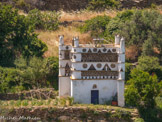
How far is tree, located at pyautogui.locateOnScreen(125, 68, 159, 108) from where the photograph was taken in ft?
84.3

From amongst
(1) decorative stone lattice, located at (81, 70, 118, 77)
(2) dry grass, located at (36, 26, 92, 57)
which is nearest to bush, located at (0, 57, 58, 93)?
(2) dry grass, located at (36, 26, 92, 57)

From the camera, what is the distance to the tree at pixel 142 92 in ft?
84.3

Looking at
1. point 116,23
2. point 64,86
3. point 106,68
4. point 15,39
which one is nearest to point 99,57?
point 106,68

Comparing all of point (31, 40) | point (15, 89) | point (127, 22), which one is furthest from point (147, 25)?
point (15, 89)

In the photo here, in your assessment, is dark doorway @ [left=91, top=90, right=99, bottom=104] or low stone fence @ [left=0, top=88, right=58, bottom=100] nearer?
dark doorway @ [left=91, top=90, right=99, bottom=104]

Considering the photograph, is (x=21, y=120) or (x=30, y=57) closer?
(x=21, y=120)

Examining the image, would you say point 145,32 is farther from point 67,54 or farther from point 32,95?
point 32,95

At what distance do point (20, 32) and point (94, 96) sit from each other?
1166cm

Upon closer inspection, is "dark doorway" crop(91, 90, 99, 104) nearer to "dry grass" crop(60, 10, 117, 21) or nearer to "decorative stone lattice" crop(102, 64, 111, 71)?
"decorative stone lattice" crop(102, 64, 111, 71)

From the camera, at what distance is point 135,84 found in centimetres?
2619

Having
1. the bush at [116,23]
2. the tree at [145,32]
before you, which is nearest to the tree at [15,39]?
the bush at [116,23]

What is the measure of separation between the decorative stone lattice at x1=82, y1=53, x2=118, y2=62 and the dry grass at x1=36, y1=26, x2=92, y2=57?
30.4 feet

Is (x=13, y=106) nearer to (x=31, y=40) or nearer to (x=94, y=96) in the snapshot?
(x=94, y=96)

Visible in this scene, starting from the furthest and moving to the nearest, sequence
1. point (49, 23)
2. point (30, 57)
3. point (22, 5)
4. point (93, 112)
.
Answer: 1. point (22, 5)
2. point (49, 23)
3. point (30, 57)
4. point (93, 112)
